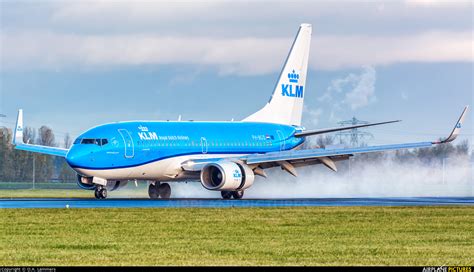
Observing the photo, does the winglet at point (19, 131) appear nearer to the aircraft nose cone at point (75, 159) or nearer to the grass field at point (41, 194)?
the grass field at point (41, 194)

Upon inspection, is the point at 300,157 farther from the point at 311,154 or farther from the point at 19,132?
the point at 19,132

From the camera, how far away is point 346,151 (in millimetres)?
66188

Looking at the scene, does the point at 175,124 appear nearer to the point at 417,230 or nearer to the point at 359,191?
the point at 359,191

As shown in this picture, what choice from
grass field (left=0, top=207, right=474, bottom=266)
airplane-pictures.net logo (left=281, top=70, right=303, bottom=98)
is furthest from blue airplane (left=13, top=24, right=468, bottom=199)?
grass field (left=0, top=207, right=474, bottom=266)

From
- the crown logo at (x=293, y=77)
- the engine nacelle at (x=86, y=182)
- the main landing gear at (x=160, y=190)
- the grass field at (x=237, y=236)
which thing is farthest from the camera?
the crown logo at (x=293, y=77)

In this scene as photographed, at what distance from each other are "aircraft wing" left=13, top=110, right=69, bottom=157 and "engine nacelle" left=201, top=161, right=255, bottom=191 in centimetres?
924

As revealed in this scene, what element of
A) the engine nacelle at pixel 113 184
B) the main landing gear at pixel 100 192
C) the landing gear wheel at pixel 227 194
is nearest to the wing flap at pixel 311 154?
the landing gear wheel at pixel 227 194

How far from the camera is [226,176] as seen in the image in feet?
210

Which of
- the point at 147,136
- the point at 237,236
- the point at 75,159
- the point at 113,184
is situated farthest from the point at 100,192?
the point at 237,236

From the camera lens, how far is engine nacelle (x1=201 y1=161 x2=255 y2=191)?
211 feet

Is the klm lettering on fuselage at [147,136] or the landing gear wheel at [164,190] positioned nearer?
the klm lettering on fuselage at [147,136]

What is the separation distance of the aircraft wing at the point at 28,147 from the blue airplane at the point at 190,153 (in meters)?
0.06

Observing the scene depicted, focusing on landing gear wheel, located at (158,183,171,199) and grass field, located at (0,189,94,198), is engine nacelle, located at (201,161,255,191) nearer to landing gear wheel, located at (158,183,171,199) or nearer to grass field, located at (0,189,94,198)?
landing gear wheel, located at (158,183,171,199)

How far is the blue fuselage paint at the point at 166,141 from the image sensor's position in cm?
6253
